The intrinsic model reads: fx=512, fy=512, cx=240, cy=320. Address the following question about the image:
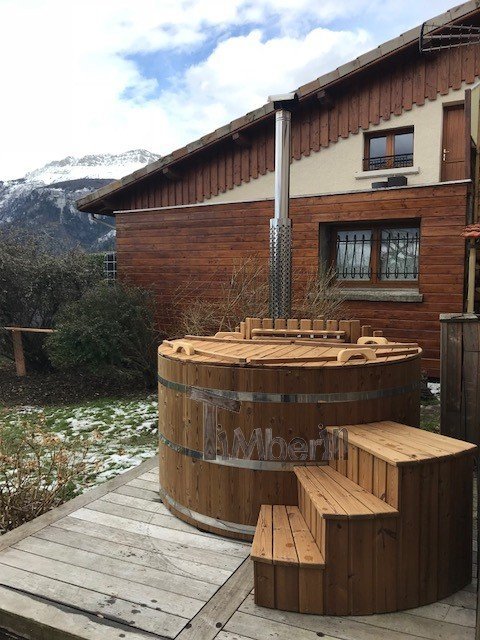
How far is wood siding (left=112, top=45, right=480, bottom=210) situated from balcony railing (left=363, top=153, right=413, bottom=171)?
0.62m

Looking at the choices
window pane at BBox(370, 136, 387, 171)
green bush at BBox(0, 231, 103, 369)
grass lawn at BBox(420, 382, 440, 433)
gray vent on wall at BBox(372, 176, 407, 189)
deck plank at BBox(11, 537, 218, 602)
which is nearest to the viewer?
deck plank at BBox(11, 537, 218, 602)

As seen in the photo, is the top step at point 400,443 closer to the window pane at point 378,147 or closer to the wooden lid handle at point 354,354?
the wooden lid handle at point 354,354

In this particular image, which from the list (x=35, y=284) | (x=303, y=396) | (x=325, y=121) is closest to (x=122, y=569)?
(x=303, y=396)

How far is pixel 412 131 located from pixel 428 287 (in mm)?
2742

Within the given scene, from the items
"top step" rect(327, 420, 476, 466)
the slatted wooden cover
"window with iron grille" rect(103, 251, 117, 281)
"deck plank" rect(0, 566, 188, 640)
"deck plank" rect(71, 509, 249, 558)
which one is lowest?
"deck plank" rect(71, 509, 249, 558)

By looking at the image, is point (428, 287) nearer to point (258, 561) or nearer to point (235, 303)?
point (235, 303)

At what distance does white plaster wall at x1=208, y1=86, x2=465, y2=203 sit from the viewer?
8.41 metres

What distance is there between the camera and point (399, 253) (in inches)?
352

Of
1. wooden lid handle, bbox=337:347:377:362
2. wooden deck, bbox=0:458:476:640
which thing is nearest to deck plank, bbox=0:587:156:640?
wooden deck, bbox=0:458:476:640

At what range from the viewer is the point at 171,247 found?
10.7 meters

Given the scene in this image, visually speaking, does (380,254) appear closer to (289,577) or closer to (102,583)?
(289,577)

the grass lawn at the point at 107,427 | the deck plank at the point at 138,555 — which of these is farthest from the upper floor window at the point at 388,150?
the deck plank at the point at 138,555

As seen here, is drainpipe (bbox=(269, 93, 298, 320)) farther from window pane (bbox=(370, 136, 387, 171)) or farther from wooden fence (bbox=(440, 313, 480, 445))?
window pane (bbox=(370, 136, 387, 171))

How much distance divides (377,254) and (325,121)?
261 cm
